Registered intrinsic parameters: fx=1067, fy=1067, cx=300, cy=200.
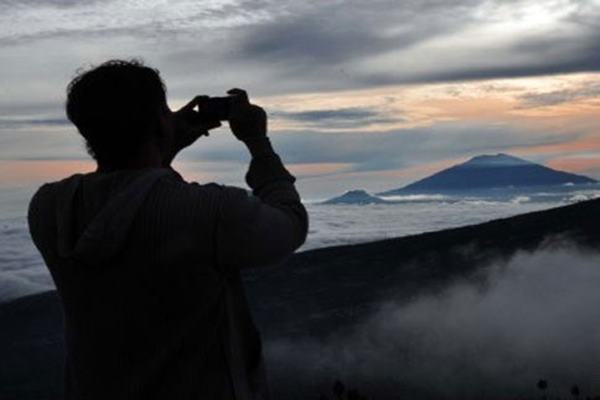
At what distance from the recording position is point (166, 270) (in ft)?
8.92

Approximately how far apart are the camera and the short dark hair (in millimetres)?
295

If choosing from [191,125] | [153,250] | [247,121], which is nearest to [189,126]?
[191,125]

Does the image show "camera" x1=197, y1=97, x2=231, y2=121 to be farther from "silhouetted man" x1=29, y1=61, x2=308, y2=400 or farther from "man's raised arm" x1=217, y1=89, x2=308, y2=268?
"silhouetted man" x1=29, y1=61, x2=308, y2=400

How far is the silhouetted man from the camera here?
8.79 feet

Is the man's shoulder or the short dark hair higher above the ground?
the short dark hair

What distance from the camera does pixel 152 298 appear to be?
9.05 feet

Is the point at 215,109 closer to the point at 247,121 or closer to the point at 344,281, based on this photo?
the point at 247,121

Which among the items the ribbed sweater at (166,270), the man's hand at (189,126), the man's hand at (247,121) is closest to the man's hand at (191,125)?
the man's hand at (189,126)

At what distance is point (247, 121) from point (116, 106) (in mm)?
401

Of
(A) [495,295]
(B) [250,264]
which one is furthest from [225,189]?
(A) [495,295]

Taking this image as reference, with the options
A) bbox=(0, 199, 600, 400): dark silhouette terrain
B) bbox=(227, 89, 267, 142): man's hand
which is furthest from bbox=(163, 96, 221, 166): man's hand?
bbox=(0, 199, 600, 400): dark silhouette terrain

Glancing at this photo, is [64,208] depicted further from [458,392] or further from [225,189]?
[458,392]

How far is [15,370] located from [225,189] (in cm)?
6239

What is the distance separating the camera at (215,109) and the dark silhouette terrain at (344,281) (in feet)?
156
